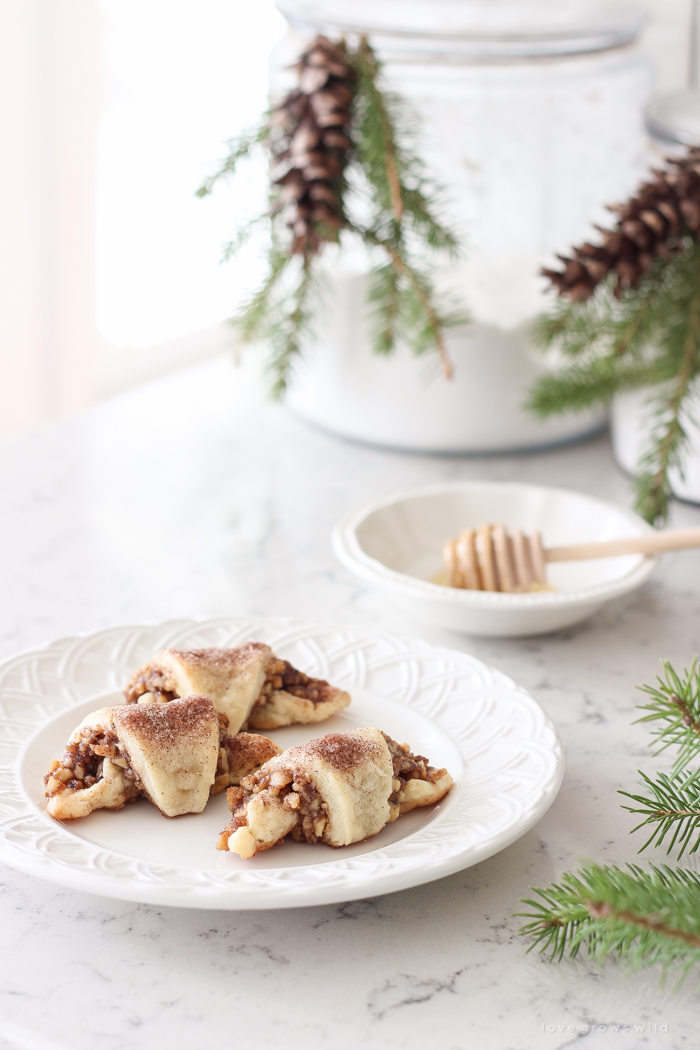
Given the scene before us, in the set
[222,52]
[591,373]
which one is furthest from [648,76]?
[222,52]

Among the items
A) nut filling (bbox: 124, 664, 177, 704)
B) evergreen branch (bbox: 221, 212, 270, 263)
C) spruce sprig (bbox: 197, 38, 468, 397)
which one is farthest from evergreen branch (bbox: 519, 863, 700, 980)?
evergreen branch (bbox: 221, 212, 270, 263)

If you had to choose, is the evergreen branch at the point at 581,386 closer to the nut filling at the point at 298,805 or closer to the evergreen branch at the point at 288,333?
the evergreen branch at the point at 288,333

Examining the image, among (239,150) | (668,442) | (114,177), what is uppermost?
(239,150)

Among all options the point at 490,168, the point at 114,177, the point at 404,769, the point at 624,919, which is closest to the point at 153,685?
the point at 404,769

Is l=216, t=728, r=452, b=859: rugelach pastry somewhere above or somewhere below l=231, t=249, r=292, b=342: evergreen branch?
below

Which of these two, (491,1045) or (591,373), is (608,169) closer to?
(591,373)

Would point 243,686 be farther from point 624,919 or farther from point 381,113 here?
point 381,113

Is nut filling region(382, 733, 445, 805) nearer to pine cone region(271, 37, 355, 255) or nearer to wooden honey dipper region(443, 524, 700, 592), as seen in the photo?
wooden honey dipper region(443, 524, 700, 592)
